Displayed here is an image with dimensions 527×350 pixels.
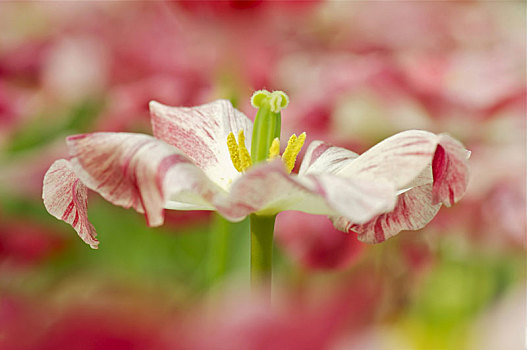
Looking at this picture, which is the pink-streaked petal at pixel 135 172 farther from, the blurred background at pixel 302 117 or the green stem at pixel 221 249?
the green stem at pixel 221 249

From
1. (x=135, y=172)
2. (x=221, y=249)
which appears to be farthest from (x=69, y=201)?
(x=221, y=249)

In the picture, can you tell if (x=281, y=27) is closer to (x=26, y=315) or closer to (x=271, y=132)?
(x=271, y=132)

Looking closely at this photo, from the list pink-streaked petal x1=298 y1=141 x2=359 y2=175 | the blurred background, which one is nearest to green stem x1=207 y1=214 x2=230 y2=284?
the blurred background

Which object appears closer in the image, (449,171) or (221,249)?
(449,171)

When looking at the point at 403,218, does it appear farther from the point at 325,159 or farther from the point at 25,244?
the point at 25,244

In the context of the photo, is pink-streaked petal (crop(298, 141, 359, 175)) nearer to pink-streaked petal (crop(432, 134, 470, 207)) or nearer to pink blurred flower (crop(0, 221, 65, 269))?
pink-streaked petal (crop(432, 134, 470, 207))

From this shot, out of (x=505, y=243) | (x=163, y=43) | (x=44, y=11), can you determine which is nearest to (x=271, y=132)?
(x=505, y=243)
